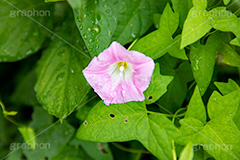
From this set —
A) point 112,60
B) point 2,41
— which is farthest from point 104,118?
point 2,41

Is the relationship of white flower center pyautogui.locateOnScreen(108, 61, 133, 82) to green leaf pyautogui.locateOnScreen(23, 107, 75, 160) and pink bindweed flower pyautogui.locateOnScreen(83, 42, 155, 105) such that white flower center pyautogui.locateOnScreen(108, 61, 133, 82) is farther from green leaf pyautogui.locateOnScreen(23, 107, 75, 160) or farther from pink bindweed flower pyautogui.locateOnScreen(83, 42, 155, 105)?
green leaf pyautogui.locateOnScreen(23, 107, 75, 160)

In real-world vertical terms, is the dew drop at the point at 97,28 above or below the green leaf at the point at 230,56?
above

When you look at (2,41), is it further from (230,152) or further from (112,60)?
(230,152)

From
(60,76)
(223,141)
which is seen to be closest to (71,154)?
(60,76)

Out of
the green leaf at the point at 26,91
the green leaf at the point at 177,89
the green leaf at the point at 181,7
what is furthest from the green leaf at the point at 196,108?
the green leaf at the point at 26,91

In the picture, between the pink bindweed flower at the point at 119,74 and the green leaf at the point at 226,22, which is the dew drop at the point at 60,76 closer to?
the pink bindweed flower at the point at 119,74

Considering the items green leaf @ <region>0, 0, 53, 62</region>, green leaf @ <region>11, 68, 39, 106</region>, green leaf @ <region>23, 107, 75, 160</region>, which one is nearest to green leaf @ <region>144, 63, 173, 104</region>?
green leaf @ <region>23, 107, 75, 160</region>

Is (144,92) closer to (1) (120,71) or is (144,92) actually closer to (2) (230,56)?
→ (1) (120,71)
